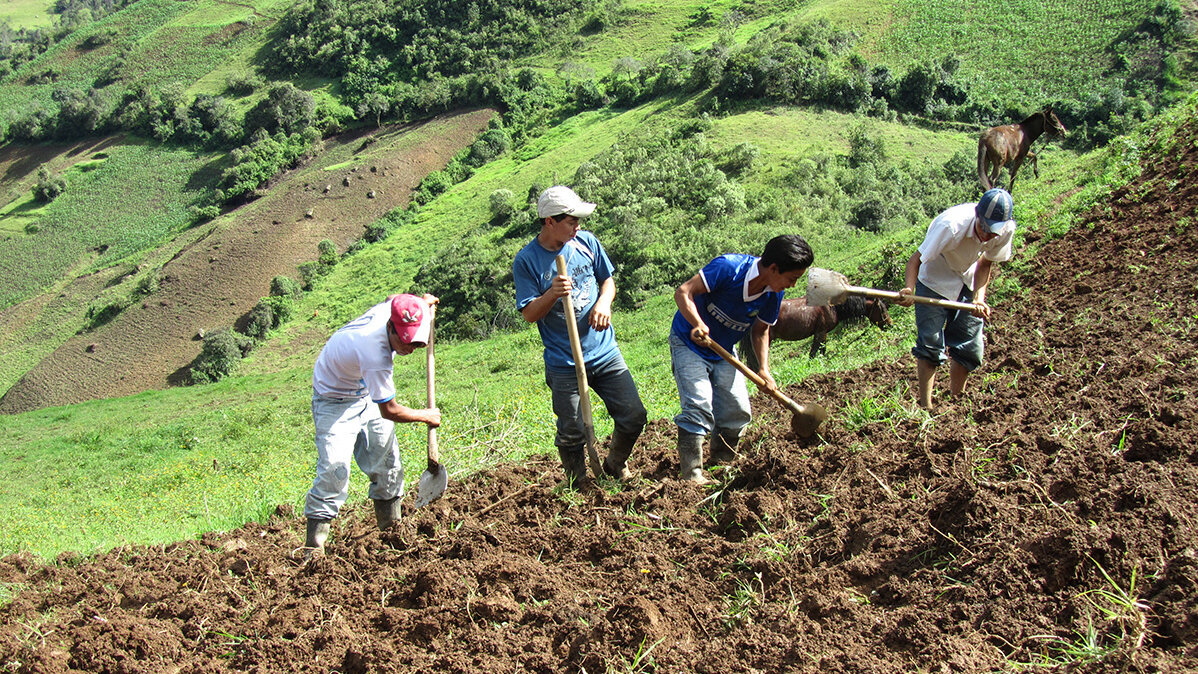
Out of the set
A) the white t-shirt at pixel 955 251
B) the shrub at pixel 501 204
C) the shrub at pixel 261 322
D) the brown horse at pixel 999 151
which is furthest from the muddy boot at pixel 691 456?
the shrub at pixel 261 322

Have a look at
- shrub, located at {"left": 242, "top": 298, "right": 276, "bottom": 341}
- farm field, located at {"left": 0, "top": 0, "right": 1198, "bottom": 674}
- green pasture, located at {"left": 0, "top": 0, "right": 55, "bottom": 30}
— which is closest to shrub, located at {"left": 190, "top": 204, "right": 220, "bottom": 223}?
farm field, located at {"left": 0, "top": 0, "right": 1198, "bottom": 674}

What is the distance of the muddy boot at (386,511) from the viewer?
524 centimetres

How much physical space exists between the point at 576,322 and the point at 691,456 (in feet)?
3.40

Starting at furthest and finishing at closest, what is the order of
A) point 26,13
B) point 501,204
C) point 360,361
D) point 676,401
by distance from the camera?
point 26,13 < point 501,204 < point 676,401 < point 360,361

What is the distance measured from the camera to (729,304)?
489 cm

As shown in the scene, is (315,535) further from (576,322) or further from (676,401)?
(676,401)

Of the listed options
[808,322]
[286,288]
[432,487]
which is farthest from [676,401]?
[286,288]

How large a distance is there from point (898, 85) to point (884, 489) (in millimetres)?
32791

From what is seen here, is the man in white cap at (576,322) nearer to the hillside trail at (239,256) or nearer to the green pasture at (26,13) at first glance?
the hillside trail at (239,256)

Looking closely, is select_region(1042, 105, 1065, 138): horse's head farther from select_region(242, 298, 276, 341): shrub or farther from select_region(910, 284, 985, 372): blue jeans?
select_region(242, 298, 276, 341): shrub

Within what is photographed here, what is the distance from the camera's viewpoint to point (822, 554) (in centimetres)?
396

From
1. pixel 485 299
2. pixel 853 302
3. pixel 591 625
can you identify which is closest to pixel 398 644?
pixel 591 625

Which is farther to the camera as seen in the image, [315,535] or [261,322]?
[261,322]

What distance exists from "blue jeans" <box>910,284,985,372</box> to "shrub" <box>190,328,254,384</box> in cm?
3516
